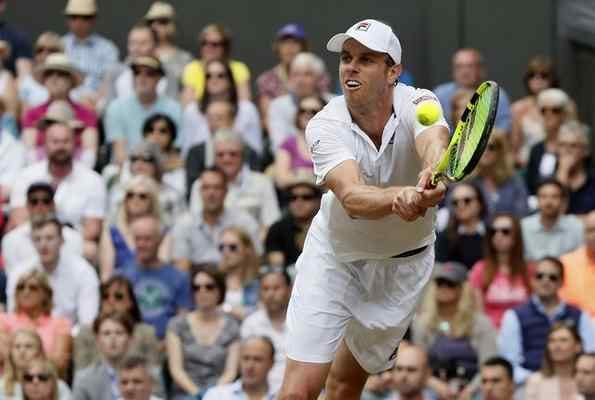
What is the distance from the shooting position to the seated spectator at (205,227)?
12492 mm

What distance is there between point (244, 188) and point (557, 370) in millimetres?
3024

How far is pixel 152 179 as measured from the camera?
41.9ft

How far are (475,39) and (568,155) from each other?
3.07m

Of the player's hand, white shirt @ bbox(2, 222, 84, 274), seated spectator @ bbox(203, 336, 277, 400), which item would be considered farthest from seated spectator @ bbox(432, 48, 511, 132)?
the player's hand

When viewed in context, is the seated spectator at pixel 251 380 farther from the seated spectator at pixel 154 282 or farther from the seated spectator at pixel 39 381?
the seated spectator at pixel 154 282

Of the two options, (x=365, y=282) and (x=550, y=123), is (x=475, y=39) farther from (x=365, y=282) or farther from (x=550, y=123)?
(x=365, y=282)

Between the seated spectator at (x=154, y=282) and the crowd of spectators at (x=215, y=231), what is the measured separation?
0.01 metres

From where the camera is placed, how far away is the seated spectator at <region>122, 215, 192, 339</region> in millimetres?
11875

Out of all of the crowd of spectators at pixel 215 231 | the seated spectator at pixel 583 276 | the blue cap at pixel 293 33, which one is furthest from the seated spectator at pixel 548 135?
the blue cap at pixel 293 33

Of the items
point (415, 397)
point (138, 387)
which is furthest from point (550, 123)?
point (138, 387)

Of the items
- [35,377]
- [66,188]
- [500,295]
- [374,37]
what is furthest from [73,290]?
[374,37]

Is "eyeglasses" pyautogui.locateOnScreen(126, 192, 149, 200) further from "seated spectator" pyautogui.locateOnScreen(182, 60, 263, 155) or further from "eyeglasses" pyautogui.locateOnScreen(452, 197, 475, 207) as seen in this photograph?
"eyeglasses" pyautogui.locateOnScreen(452, 197, 475, 207)

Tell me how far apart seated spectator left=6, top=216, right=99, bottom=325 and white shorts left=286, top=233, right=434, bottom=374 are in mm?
4067

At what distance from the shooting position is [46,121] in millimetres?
13555
